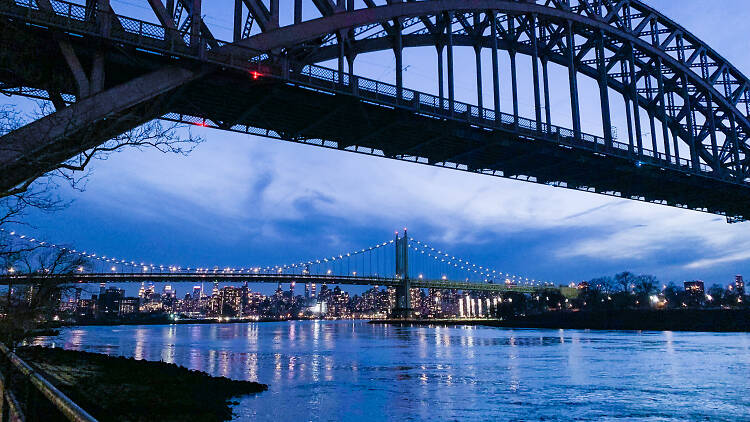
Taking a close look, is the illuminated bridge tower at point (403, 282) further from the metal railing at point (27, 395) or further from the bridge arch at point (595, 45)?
the metal railing at point (27, 395)

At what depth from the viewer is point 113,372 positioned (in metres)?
27.8

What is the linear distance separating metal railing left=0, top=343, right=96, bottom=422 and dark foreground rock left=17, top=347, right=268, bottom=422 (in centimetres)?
798

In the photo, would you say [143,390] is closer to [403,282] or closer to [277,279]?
[277,279]

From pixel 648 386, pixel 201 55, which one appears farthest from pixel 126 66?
pixel 648 386

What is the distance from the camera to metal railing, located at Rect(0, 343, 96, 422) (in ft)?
11.4

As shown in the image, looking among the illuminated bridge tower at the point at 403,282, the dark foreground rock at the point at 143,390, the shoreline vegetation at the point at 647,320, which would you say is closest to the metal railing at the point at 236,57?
the dark foreground rock at the point at 143,390

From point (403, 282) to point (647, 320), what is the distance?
64.0 m

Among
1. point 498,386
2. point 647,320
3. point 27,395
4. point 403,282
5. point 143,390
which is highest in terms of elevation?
point 403,282

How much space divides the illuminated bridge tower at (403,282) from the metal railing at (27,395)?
14211 cm

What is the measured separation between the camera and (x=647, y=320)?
315ft

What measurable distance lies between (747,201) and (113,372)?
60.0m

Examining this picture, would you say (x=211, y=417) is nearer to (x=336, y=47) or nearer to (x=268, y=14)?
(x=268, y=14)

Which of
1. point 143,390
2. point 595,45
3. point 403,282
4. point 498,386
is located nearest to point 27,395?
point 143,390

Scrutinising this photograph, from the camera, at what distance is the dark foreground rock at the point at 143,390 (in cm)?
1719
